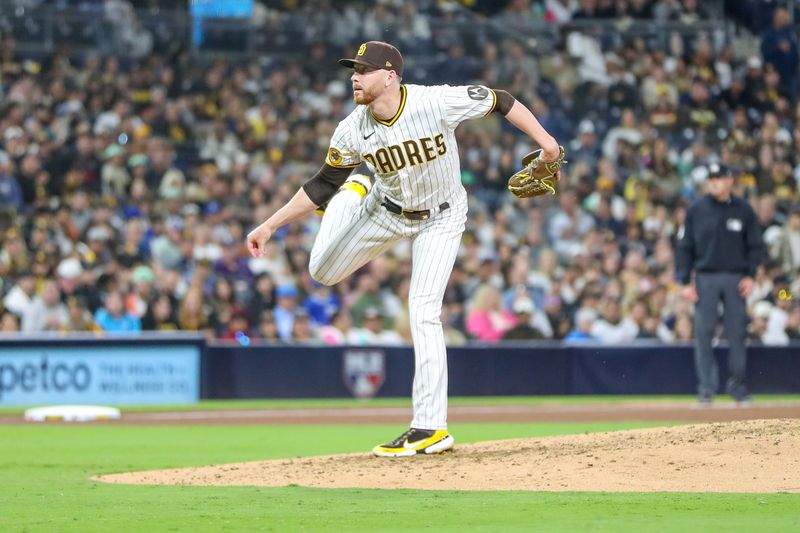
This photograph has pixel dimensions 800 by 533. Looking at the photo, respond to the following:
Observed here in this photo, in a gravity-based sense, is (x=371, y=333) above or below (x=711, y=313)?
below

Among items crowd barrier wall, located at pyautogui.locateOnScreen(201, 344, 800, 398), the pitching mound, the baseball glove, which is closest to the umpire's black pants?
crowd barrier wall, located at pyautogui.locateOnScreen(201, 344, 800, 398)

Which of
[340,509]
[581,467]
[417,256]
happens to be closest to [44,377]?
[417,256]

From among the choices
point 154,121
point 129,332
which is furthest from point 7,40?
point 129,332

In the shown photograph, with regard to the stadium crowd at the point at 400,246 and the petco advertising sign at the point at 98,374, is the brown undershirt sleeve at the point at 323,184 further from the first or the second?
the stadium crowd at the point at 400,246

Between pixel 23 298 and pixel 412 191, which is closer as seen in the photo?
pixel 412 191

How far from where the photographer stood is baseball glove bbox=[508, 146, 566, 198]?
8.21m

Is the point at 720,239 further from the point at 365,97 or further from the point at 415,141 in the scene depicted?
the point at 365,97

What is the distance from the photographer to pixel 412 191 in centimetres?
823

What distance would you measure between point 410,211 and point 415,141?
51 cm

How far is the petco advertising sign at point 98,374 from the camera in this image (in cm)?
1541

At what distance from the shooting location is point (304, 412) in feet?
47.0

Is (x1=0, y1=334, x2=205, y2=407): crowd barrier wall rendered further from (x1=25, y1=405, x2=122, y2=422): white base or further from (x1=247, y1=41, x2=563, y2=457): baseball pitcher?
(x1=247, y1=41, x2=563, y2=457): baseball pitcher

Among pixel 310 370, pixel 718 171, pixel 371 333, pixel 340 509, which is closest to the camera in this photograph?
pixel 340 509

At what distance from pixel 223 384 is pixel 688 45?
11728 mm
